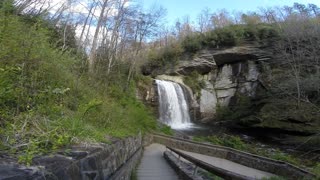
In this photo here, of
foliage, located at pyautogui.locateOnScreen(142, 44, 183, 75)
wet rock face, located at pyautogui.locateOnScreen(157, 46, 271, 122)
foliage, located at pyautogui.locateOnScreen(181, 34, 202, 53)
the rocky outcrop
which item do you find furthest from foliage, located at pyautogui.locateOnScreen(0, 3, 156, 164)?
foliage, located at pyautogui.locateOnScreen(181, 34, 202, 53)

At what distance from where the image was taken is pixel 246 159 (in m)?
16.0

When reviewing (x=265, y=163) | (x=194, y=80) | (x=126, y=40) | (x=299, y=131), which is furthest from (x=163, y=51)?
(x=265, y=163)

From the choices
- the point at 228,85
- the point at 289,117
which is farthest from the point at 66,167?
the point at 228,85

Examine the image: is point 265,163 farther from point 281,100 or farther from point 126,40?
point 126,40

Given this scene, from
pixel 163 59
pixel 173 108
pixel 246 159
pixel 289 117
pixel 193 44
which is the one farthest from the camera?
pixel 163 59

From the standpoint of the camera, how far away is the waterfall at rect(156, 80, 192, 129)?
116ft

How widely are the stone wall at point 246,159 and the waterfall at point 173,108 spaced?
851cm

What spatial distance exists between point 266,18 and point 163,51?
21511 mm

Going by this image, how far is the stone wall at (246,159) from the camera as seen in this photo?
12.3 metres

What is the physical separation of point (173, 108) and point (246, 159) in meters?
19.8

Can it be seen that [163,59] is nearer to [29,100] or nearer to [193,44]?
[193,44]

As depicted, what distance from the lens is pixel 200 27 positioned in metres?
62.3

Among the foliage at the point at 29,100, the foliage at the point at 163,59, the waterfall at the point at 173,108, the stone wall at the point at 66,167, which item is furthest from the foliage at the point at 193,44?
the stone wall at the point at 66,167

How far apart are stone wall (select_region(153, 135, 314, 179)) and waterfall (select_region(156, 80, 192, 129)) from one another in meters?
8.51
